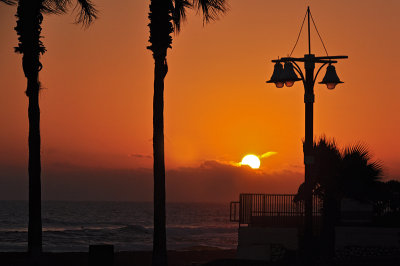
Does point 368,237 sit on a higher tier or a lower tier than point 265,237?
higher

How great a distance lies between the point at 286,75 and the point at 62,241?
59.9 m

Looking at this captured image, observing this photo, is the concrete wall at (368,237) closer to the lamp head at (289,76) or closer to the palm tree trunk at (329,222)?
the palm tree trunk at (329,222)

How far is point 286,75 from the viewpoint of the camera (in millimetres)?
20406

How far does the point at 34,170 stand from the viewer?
24156 mm

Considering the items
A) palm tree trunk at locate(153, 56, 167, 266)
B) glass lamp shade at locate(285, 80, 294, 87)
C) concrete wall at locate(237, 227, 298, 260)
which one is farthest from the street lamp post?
concrete wall at locate(237, 227, 298, 260)

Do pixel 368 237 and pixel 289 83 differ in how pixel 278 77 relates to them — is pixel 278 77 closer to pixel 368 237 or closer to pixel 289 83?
pixel 289 83

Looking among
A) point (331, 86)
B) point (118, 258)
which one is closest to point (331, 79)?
point (331, 86)

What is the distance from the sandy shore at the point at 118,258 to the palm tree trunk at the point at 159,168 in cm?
260

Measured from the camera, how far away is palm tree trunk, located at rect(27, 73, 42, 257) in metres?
23.9

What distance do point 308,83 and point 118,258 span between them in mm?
10982

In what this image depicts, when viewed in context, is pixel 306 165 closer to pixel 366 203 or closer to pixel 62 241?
pixel 366 203

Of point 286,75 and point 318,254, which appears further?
point 318,254

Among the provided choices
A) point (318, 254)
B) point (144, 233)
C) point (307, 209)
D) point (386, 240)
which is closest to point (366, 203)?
point (386, 240)

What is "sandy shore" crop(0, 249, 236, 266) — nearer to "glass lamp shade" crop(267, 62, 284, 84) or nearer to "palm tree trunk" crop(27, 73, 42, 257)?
"palm tree trunk" crop(27, 73, 42, 257)
